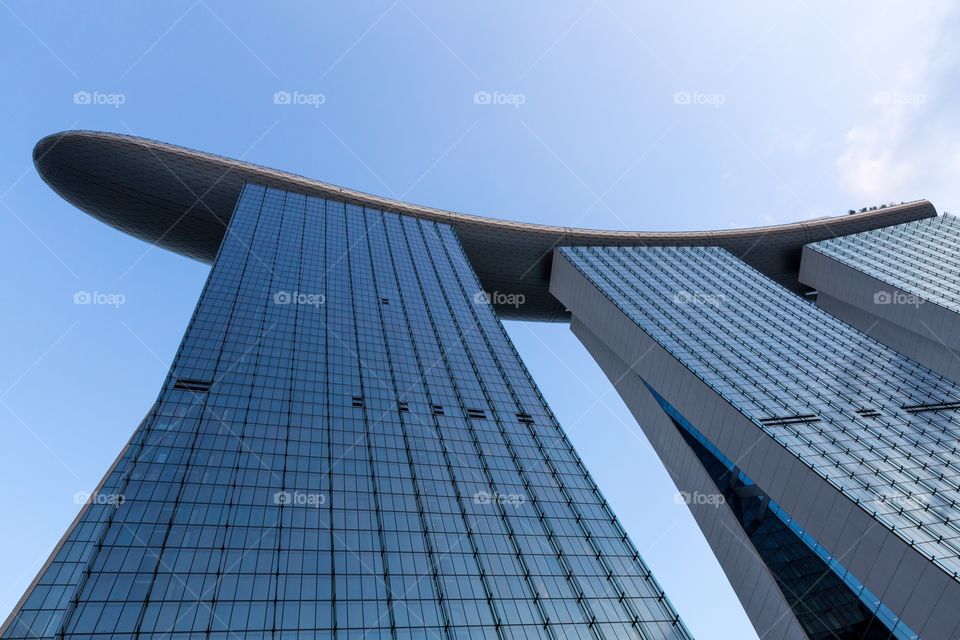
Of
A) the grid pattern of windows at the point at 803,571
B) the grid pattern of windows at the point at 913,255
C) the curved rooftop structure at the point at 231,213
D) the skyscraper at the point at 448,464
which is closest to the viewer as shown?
the skyscraper at the point at 448,464

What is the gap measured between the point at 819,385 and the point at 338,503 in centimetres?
3607

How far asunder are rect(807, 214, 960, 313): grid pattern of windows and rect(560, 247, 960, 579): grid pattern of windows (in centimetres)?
1364

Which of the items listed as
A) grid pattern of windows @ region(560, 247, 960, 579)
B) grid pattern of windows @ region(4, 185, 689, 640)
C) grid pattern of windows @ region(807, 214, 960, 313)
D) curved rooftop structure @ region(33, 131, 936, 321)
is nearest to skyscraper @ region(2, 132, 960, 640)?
grid pattern of windows @ region(4, 185, 689, 640)

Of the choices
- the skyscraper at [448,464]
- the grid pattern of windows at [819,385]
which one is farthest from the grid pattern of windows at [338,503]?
the grid pattern of windows at [819,385]

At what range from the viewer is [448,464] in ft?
107

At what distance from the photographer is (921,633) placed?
2636cm

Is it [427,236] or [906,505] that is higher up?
[427,236]

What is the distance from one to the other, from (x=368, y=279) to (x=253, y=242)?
11058 mm

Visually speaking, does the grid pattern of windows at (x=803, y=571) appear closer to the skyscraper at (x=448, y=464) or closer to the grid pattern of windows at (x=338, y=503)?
the skyscraper at (x=448, y=464)

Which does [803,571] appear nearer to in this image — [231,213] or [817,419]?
[817,419]

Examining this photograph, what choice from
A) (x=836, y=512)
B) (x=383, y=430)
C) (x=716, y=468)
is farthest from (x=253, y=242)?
(x=836, y=512)

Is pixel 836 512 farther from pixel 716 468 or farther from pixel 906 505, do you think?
pixel 716 468

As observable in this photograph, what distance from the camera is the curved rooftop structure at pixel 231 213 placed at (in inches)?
2554

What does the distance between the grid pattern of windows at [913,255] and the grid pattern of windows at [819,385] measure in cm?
1364
